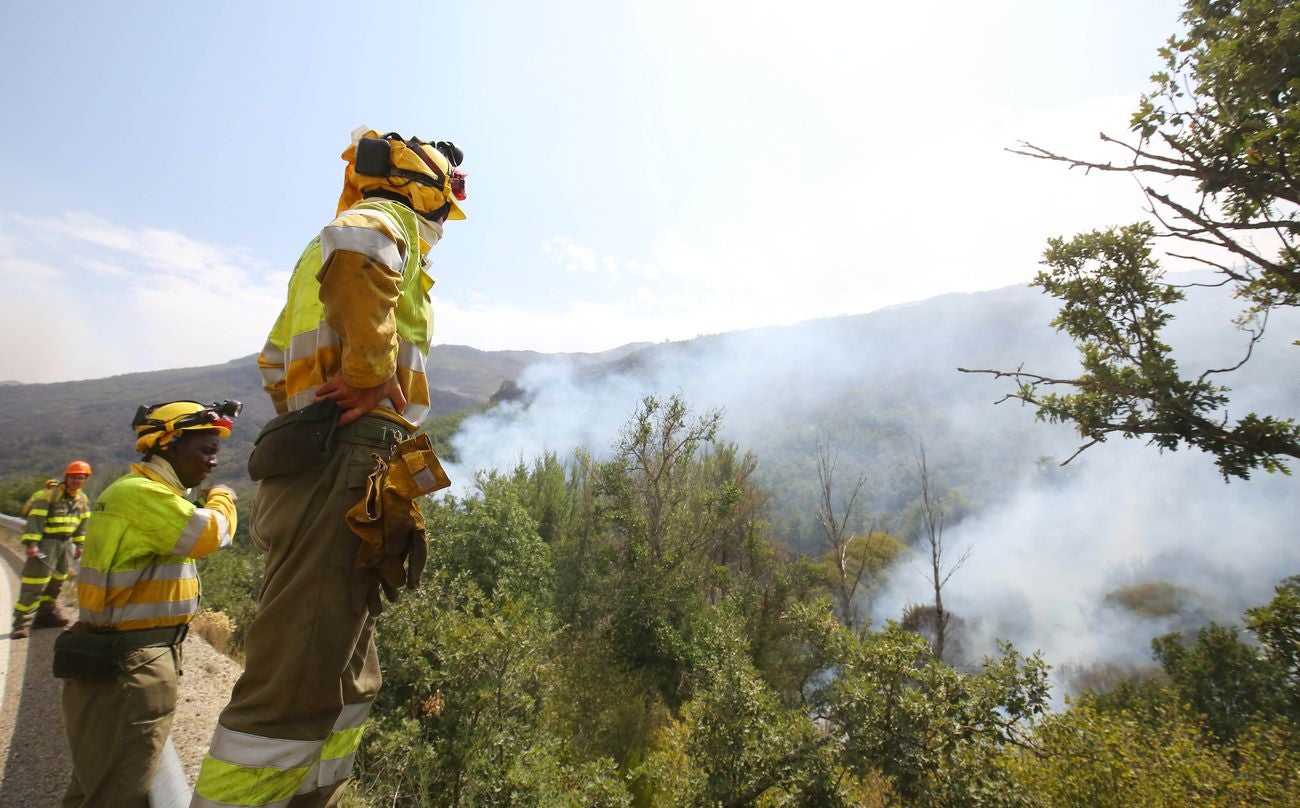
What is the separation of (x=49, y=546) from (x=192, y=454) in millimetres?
6928

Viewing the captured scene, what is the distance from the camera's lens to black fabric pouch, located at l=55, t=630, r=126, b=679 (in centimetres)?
215

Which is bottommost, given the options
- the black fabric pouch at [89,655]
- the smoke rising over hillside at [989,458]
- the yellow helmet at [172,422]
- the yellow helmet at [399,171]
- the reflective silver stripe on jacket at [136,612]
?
the smoke rising over hillside at [989,458]

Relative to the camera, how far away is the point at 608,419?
84625 millimetres

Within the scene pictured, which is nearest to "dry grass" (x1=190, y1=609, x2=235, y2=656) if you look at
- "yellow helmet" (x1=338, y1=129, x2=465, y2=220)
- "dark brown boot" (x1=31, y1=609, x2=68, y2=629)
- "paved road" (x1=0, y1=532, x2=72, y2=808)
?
"dark brown boot" (x1=31, y1=609, x2=68, y2=629)

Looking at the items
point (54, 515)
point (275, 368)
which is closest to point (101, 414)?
point (54, 515)

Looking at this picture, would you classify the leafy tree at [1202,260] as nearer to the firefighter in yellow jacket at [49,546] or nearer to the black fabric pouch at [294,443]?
the black fabric pouch at [294,443]

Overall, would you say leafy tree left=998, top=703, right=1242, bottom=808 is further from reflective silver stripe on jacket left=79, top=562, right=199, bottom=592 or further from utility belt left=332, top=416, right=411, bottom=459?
A: reflective silver stripe on jacket left=79, top=562, right=199, bottom=592

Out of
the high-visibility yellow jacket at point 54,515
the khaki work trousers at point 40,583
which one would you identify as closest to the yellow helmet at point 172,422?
the khaki work trousers at point 40,583

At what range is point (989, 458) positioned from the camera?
82250 mm

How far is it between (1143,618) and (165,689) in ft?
184

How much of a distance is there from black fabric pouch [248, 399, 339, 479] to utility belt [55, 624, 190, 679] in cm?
150

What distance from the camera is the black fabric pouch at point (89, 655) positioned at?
2.15 m

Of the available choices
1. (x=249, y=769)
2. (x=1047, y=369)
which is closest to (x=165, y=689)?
(x=249, y=769)

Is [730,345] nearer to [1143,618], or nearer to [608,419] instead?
[608,419]
